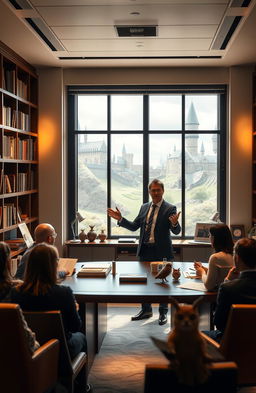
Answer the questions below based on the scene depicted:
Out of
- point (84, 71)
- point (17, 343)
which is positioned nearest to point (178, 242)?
point (84, 71)

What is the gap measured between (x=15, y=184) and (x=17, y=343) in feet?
12.2

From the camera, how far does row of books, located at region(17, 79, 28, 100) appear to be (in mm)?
6398

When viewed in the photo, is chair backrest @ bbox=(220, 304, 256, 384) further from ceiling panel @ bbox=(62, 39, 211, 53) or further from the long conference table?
ceiling panel @ bbox=(62, 39, 211, 53)

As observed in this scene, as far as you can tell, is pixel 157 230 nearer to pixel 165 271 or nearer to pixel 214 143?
pixel 165 271

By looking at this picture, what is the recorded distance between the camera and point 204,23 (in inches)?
200

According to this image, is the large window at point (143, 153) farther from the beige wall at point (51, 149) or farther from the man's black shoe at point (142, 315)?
the man's black shoe at point (142, 315)

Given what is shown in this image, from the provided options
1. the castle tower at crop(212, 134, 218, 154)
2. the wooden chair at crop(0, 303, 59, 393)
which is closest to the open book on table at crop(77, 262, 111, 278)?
the wooden chair at crop(0, 303, 59, 393)

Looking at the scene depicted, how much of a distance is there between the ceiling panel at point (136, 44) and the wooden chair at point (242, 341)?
11.9 feet

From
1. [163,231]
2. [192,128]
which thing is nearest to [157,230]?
[163,231]

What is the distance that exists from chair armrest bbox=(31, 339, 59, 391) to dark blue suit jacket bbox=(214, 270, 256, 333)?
3.40ft

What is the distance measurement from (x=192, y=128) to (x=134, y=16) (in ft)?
9.97

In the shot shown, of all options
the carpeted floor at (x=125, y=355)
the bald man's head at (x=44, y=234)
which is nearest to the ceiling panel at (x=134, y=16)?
the bald man's head at (x=44, y=234)

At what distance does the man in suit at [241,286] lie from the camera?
3.17m

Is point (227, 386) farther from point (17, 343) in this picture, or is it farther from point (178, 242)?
point (178, 242)
